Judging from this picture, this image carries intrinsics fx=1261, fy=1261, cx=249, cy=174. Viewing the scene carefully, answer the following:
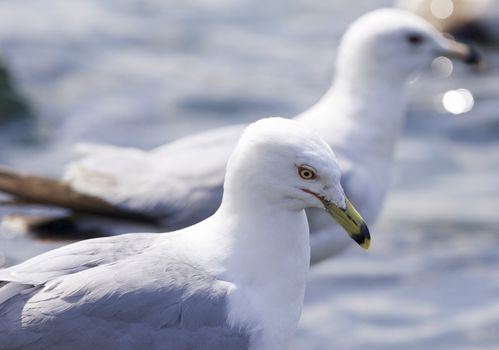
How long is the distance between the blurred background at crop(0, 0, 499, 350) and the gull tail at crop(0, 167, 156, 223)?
225mm

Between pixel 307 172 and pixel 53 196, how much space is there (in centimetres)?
225

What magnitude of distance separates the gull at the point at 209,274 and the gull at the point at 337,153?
5.45 ft

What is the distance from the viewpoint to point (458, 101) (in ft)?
34.3

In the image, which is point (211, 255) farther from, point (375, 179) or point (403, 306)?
point (403, 306)

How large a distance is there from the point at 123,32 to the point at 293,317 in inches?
292

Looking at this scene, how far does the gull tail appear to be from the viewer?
20.1ft

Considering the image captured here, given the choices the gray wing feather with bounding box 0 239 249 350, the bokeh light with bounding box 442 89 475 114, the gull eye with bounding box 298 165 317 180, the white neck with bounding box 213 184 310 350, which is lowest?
the gray wing feather with bounding box 0 239 249 350

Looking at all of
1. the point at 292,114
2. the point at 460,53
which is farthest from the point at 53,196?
the point at 292,114

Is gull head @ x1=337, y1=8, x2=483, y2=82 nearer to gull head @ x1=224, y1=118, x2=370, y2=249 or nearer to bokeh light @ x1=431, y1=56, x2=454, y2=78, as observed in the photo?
gull head @ x1=224, y1=118, x2=370, y2=249

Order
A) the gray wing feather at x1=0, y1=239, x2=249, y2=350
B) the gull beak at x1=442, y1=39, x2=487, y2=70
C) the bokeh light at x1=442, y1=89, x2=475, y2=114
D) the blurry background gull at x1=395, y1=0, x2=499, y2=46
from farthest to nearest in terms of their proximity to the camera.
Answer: the blurry background gull at x1=395, y1=0, x2=499, y2=46, the bokeh light at x1=442, y1=89, x2=475, y2=114, the gull beak at x1=442, y1=39, x2=487, y2=70, the gray wing feather at x1=0, y1=239, x2=249, y2=350

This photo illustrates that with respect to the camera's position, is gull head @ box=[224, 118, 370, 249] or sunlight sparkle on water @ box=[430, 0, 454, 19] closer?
gull head @ box=[224, 118, 370, 249]

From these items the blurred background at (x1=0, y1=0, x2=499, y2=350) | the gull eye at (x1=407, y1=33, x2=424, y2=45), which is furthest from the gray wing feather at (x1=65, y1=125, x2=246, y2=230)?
the gull eye at (x1=407, y1=33, x2=424, y2=45)

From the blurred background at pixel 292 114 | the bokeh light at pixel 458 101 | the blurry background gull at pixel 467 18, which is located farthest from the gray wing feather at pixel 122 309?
the blurry background gull at pixel 467 18

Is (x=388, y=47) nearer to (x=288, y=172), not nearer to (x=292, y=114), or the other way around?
(x=288, y=172)
